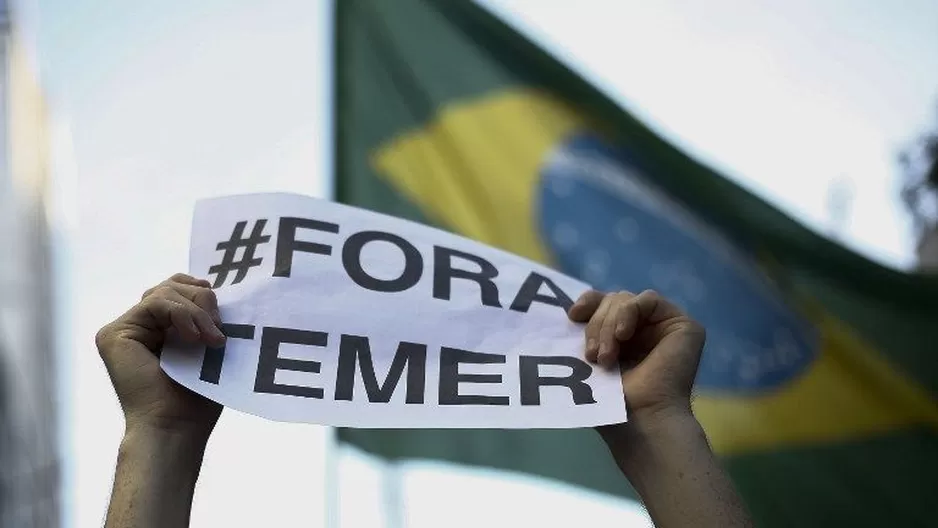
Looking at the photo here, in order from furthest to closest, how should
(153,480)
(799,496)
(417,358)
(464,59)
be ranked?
(464,59), (799,496), (417,358), (153,480)

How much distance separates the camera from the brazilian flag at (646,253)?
4.03m

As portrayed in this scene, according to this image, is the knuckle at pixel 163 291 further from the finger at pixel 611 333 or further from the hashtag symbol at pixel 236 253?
the finger at pixel 611 333

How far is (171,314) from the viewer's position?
1.80 metres

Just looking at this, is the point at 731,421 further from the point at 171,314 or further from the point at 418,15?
the point at 171,314

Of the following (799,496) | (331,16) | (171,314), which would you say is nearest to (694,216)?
(799,496)

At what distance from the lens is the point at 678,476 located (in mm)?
1807

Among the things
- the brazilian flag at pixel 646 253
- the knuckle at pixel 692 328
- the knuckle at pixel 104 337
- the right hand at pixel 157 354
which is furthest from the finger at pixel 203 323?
the brazilian flag at pixel 646 253

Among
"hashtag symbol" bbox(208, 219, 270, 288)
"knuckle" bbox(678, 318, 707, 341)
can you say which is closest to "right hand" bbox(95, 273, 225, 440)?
"hashtag symbol" bbox(208, 219, 270, 288)

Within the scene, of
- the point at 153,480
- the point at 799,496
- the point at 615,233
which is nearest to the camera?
the point at 153,480

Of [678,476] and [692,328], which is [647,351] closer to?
[692,328]

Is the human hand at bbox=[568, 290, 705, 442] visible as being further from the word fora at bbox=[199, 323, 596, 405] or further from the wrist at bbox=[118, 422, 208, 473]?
the wrist at bbox=[118, 422, 208, 473]

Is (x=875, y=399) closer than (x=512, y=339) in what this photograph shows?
No

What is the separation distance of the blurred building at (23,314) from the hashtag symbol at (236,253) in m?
37.6

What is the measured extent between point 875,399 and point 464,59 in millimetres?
1970
